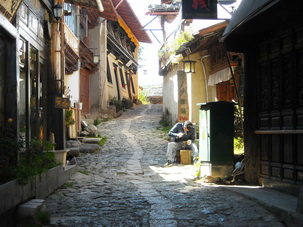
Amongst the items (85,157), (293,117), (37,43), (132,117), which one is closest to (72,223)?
(293,117)

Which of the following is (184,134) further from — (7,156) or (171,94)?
(171,94)

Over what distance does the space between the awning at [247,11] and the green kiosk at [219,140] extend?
222 centimetres

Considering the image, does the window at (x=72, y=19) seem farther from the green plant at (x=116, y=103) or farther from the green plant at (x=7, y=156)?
the green plant at (x=7, y=156)

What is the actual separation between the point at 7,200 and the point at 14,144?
1.15m

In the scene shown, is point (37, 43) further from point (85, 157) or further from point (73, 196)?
point (85, 157)

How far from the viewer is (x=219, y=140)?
366 inches

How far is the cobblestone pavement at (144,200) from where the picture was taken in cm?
531

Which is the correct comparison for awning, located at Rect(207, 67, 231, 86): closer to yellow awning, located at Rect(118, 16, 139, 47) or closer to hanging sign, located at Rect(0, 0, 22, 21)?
hanging sign, located at Rect(0, 0, 22, 21)

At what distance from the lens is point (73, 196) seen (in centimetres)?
737

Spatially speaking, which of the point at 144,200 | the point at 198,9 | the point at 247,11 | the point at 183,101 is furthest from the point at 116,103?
the point at 247,11

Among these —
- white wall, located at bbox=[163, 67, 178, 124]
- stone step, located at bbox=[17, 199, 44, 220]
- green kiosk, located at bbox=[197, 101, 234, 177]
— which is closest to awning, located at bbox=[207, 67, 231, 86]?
white wall, located at bbox=[163, 67, 178, 124]

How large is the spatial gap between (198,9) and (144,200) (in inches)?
201

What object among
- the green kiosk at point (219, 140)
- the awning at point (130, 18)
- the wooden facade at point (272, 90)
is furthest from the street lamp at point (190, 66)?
the awning at point (130, 18)

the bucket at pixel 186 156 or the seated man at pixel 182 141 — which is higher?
the seated man at pixel 182 141
